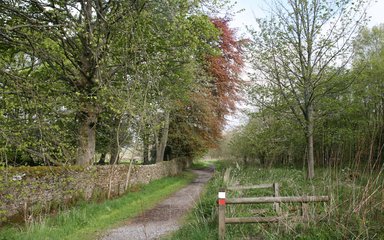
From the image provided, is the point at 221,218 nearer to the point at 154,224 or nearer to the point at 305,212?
the point at 305,212

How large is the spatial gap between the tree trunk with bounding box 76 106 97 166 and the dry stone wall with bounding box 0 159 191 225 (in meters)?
0.62

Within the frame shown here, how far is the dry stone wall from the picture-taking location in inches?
349

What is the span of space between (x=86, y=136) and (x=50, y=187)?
127 inches

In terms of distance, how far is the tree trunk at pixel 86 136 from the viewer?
12.9 metres

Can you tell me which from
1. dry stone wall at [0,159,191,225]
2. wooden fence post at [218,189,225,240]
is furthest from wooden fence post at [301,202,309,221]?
dry stone wall at [0,159,191,225]

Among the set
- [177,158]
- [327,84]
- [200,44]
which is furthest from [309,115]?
[177,158]

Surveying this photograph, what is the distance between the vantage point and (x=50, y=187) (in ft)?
33.2

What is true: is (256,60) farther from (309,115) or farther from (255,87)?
(309,115)

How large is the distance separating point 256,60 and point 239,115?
13.8 metres

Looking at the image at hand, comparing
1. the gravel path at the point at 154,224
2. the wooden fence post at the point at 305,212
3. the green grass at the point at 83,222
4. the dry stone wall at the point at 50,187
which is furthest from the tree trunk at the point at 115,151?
the wooden fence post at the point at 305,212

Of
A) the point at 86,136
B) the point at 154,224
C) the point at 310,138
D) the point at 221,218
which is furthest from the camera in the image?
the point at 310,138

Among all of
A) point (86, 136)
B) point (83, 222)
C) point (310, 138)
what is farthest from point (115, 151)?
point (83, 222)

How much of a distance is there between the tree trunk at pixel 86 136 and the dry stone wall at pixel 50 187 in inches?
24.5

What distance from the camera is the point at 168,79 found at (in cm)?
1427
